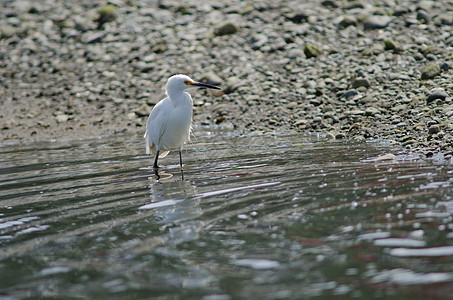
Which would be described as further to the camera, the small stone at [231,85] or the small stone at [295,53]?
the small stone at [295,53]

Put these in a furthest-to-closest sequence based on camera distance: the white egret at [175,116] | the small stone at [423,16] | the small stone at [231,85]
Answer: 1. the small stone at [423,16]
2. the small stone at [231,85]
3. the white egret at [175,116]

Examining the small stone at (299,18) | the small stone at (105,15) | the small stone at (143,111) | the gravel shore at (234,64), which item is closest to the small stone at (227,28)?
the gravel shore at (234,64)

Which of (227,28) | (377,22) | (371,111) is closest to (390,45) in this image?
(377,22)

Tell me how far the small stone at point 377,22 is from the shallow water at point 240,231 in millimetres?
7929

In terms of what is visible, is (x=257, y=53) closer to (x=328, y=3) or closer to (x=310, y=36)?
(x=310, y=36)

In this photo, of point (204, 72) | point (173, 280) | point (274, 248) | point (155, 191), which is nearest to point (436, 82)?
point (204, 72)

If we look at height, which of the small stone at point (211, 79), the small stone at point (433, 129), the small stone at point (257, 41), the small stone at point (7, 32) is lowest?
the small stone at point (433, 129)

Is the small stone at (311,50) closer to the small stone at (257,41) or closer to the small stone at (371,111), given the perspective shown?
the small stone at (257,41)

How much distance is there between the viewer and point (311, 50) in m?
13.5

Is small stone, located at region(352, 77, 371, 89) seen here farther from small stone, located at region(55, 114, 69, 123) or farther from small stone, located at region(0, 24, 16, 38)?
small stone, located at region(0, 24, 16, 38)

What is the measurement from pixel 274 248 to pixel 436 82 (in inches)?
325

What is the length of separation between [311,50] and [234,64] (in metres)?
2.16

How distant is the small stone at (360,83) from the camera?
37.5ft

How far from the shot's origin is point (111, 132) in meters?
12.3
